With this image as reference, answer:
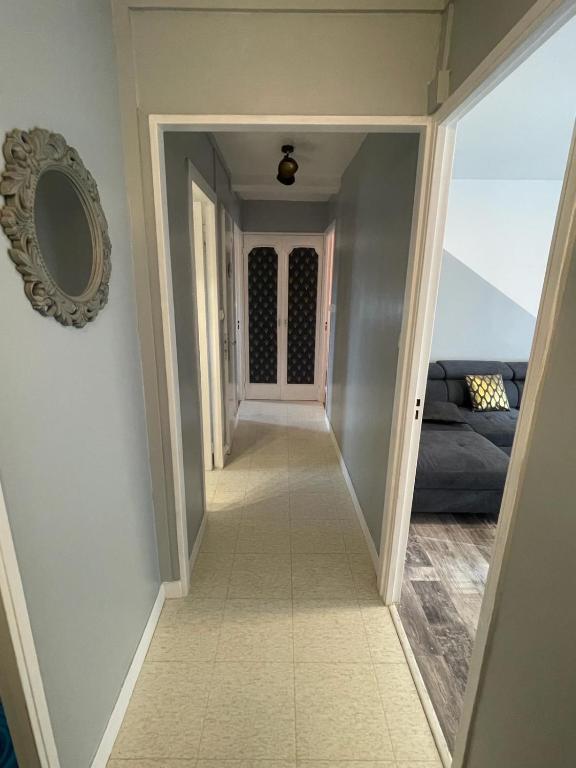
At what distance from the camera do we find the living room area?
64.9 inches

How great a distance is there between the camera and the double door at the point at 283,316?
4430mm

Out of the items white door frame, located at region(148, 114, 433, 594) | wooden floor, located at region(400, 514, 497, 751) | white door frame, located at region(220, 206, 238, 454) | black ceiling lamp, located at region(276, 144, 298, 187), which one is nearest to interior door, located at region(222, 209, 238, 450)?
white door frame, located at region(220, 206, 238, 454)

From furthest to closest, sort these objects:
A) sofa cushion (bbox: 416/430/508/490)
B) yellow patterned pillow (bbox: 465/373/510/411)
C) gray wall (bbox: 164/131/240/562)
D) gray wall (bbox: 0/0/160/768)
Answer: yellow patterned pillow (bbox: 465/373/510/411), sofa cushion (bbox: 416/430/508/490), gray wall (bbox: 164/131/240/562), gray wall (bbox: 0/0/160/768)

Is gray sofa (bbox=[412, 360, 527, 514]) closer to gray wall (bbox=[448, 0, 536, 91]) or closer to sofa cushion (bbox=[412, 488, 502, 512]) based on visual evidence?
sofa cushion (bbox=[412, 488, 502, 512])

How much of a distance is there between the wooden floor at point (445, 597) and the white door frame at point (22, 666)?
51.2 inches

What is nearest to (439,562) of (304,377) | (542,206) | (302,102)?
(302,102)

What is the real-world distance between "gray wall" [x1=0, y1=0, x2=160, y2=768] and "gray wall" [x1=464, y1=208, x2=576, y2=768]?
45.3 inches

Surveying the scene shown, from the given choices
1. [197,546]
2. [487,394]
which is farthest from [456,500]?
[197,546]

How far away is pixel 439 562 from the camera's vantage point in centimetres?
210

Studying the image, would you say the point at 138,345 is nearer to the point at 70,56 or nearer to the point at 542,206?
the point at 70,56

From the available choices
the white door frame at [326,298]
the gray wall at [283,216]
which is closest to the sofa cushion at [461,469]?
the white door frame at [326,298]

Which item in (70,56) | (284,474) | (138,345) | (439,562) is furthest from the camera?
(284,474)

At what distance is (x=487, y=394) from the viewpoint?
10.9ft

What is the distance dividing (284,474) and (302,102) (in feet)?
8.15
